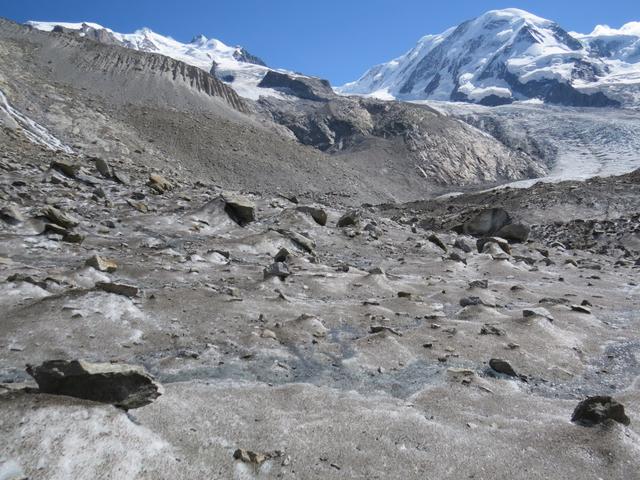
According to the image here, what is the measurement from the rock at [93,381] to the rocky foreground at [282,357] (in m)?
0.01

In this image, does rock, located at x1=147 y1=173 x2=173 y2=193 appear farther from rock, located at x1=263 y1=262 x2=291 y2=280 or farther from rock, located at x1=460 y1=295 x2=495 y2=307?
rock, located at x1=460 y1=295 x2=495 y2=307

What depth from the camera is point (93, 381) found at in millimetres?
4574

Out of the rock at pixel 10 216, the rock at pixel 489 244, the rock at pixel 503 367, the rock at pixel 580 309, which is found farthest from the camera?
the rock at pixel 489 244

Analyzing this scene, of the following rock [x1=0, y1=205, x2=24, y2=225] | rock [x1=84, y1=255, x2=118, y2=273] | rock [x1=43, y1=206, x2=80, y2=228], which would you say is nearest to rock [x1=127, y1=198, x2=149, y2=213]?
rock [x1=43, y1=206, x2=80, y2=228]

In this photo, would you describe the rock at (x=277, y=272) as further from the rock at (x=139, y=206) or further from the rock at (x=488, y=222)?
the rock at (x=488, y=222)

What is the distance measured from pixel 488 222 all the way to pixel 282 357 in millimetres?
21565

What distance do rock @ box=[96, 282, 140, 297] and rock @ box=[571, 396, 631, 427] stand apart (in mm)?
6431

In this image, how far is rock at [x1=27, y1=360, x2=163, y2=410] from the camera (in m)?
4.52

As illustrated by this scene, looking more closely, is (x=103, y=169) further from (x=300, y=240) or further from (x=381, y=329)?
(x=381, y=329)

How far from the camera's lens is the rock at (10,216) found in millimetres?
12214

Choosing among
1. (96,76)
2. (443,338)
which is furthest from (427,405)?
(96,76)

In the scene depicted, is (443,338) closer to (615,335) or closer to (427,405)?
(427,405)

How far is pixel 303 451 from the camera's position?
4.65 m

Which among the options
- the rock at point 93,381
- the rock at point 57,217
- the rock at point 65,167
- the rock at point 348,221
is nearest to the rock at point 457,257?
the rock at point 348,221
